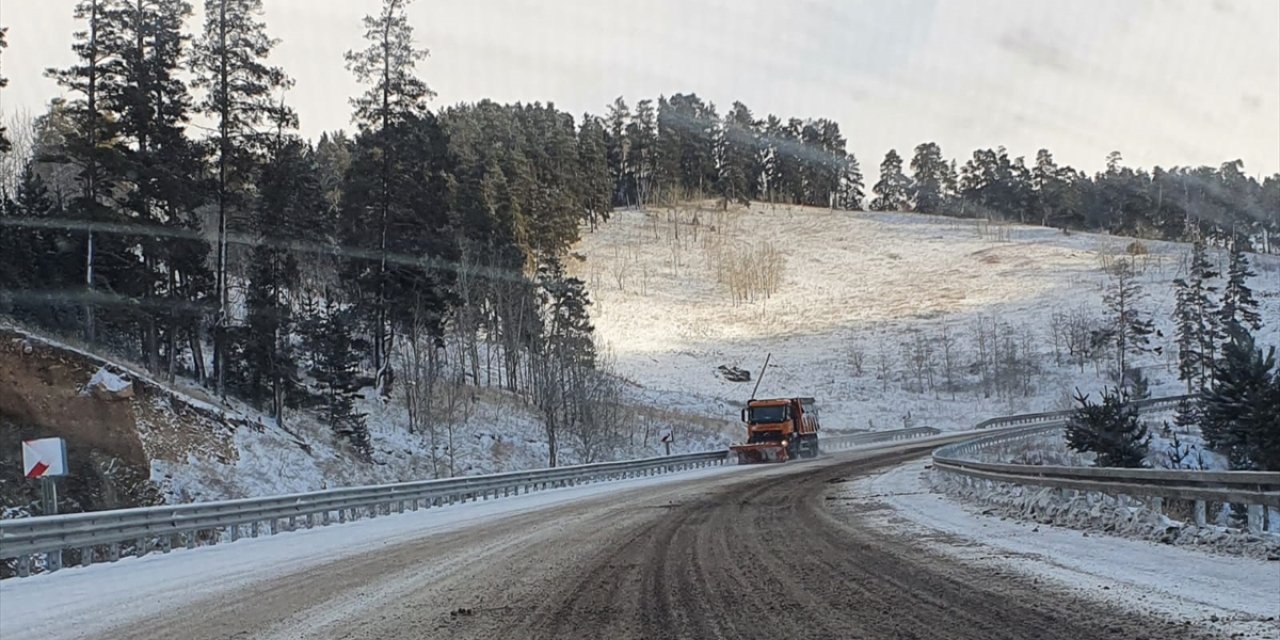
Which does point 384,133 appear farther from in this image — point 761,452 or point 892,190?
point 892,190

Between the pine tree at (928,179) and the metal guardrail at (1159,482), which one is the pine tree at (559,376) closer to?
the metal guardrail at (1159,482)

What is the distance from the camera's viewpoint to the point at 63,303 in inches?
1150

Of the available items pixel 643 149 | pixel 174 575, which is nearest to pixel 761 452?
pixel 174 575

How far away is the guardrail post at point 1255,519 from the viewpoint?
9914 millimetres

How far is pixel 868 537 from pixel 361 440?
2468 cm

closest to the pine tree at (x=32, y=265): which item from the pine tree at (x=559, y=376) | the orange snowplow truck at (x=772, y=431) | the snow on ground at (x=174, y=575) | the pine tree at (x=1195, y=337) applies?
the snow on ground at (x=174, y=575)

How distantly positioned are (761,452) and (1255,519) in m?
31.5

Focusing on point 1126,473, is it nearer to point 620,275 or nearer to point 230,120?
point 230,120

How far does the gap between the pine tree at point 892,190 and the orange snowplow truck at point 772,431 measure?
137 meters

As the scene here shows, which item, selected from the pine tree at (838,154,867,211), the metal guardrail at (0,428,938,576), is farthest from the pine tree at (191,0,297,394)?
the pine tree at (838,154,867,211)

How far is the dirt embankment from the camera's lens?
21.6 m

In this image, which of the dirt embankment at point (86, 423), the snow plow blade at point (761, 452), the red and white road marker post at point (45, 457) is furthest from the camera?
the snow plow blade at point (761, 452)

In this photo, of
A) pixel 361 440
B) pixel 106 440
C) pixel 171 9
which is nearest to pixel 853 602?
pixel 106 440

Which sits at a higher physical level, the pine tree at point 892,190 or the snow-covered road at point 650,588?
the pine tree at point 892,190
